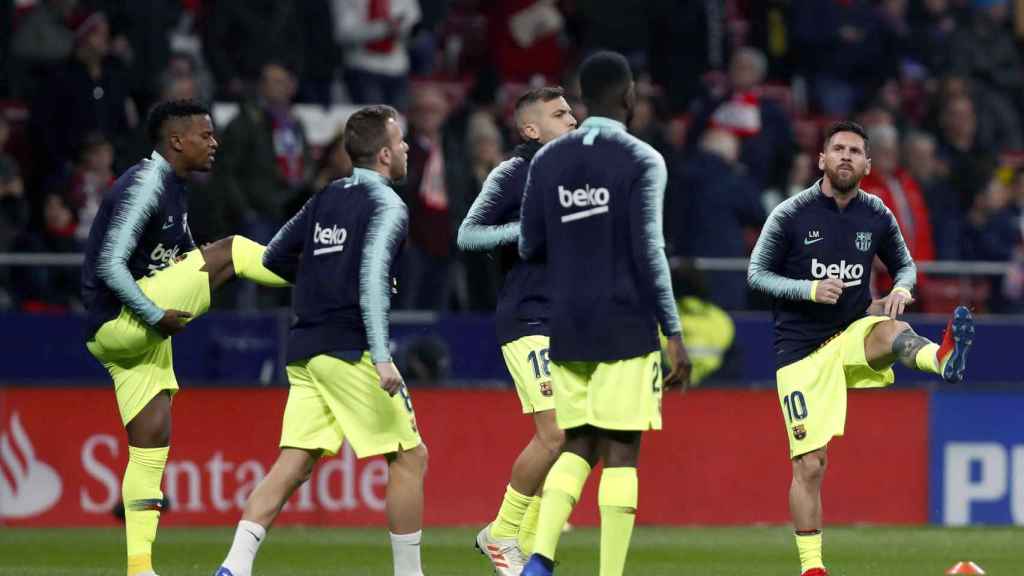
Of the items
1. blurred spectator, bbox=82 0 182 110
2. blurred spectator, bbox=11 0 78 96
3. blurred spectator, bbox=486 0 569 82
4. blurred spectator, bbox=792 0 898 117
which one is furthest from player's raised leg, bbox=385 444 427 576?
blurred spectator, bbox=792 0 898 117

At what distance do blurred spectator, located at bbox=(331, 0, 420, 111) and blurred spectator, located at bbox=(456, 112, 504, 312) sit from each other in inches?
41.7

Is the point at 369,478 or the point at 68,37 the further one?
the point at 68,37

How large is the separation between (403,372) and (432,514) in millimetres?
1547

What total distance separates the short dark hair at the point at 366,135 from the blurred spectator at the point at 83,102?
7.96 meters

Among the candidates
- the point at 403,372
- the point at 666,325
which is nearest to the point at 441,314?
the point at 403,372

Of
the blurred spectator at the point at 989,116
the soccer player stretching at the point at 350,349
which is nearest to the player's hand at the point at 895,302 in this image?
the soccer player stretching at the point at 350,349

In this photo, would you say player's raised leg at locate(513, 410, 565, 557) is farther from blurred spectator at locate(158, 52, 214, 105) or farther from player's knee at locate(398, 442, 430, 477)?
blurred spectator at locate(158, 52, 214, 105)

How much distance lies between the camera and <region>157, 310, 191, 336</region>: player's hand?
31.3ft

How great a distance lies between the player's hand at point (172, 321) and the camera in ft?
31.3

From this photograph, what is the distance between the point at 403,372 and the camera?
52.2 feet

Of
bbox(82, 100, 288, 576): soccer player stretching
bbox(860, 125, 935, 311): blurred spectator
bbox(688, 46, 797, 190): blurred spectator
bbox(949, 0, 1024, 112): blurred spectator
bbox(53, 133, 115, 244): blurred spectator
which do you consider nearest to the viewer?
bbox(82, 100, 288, 576): soccer player stretching

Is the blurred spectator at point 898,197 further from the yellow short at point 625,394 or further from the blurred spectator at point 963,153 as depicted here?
the yellow short at point 625,394

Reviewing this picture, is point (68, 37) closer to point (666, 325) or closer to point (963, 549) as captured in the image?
point (963, 549)

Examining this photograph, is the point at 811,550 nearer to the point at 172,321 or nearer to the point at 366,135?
the point at 366,135
